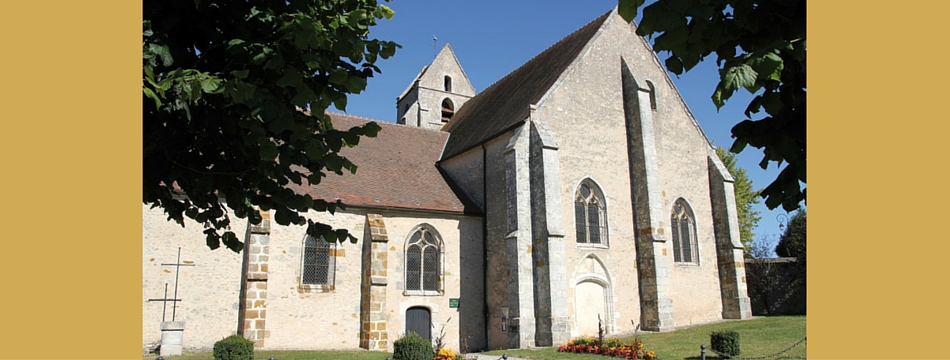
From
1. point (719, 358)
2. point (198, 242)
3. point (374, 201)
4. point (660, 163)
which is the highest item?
point (660, 163)

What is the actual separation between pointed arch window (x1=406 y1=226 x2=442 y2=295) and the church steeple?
520 inches

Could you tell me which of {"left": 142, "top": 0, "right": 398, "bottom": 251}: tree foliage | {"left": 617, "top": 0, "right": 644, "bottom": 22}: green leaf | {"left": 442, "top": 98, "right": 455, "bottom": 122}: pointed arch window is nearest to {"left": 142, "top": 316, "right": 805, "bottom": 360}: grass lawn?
{"left": 142, "top": 0, "right": 398, "bottom": 251}: tree foliage

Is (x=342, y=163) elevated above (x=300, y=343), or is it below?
above

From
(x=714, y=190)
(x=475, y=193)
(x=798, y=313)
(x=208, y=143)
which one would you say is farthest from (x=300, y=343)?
(x=798, y=313)

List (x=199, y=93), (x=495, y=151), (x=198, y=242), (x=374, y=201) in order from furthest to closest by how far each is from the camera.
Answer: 1. (x=495, y=151)
2. (x=374, y=201)
3. (x=198, y=242)
4. (x=199, y=93)

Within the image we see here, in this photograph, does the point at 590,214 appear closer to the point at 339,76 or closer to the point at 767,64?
the point at 339,76

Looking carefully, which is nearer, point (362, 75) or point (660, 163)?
point (362, 75)

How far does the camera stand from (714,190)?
75.0ft

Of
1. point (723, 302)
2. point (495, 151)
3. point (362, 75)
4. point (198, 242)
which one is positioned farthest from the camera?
point (723, 302)

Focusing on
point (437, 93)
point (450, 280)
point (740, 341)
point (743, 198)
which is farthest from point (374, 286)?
point (743, 198)

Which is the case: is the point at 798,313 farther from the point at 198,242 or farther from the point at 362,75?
the point at 362,75

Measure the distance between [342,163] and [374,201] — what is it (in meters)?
13.5

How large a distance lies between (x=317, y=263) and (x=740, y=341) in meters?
12.1

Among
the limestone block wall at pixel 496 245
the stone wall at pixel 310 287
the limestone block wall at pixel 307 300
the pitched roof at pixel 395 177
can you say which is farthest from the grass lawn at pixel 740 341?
the pitched roof at pixel 395 177
